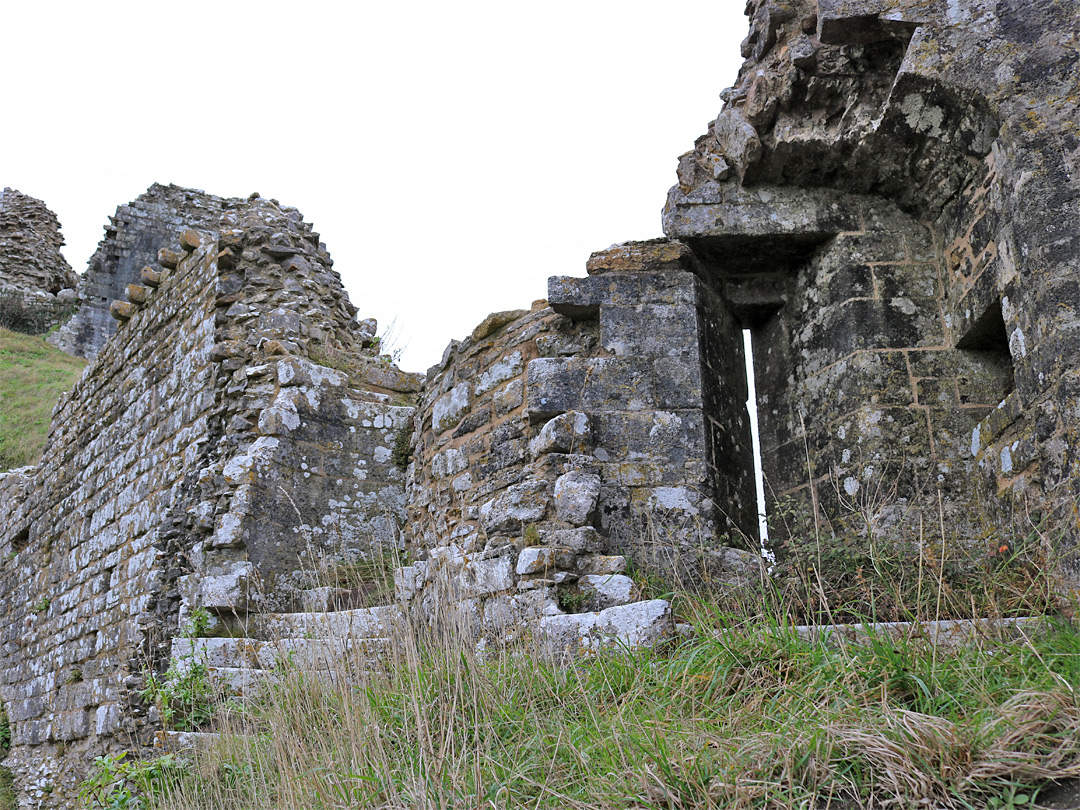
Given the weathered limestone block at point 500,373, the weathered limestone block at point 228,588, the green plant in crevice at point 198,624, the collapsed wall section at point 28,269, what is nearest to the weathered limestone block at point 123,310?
the weathered limestone block at point 228,588

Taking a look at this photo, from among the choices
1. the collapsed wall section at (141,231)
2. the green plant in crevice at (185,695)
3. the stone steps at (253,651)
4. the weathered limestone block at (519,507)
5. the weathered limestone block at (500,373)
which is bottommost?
the green plant in crevice at (185,695)

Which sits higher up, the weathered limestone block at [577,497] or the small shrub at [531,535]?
the weathered limestone block at [577,497]

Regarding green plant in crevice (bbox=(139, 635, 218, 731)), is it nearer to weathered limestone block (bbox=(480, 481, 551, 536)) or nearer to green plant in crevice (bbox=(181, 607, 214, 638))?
green plant in crevice (bbox=(181, 607, 214, 638))

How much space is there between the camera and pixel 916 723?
2.51m

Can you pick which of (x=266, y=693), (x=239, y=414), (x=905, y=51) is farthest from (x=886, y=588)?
(x=239, y=414)

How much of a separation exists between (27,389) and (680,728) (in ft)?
61.5

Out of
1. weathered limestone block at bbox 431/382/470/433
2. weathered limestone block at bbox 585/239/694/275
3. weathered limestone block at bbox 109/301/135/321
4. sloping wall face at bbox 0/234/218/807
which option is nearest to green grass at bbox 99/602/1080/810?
weathered limestone block at bbox 431/382/470/433

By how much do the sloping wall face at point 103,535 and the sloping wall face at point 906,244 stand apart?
4.10 metres

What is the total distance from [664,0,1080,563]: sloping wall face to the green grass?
1139 millimetres

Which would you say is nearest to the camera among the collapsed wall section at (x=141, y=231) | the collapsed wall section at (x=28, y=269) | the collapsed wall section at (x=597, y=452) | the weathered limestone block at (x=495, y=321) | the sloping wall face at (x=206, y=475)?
the collapsed wall section at (x=597, y=452)

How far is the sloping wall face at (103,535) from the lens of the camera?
22.1 feet

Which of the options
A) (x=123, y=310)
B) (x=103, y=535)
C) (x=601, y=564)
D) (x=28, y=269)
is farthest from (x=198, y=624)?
(x=28, y=269)

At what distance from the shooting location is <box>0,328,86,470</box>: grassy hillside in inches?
632

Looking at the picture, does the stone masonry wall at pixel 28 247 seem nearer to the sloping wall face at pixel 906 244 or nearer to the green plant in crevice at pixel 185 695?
the green plant in crevice at pixel 185 695
